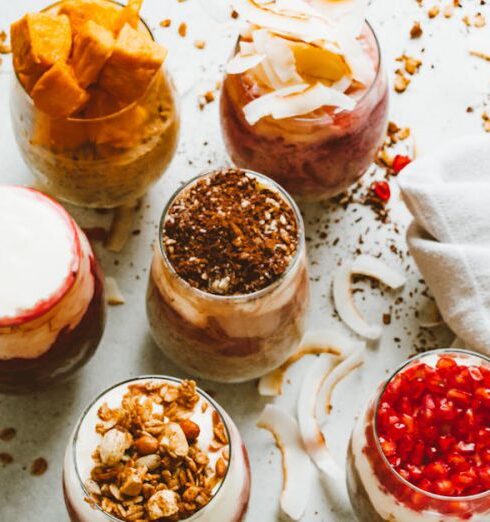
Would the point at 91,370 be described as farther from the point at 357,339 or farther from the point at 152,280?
the point at 357,339

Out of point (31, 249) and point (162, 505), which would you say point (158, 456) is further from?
point (31, 249)

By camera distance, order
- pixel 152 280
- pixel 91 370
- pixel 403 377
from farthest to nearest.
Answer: pixel 91 370, pixel 152 280, pixel 403 377

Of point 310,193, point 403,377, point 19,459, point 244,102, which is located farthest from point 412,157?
point 19,459

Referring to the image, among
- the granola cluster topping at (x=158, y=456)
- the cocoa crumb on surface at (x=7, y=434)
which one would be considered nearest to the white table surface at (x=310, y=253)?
the cocoa crumb on surface at (x=7, y=434)

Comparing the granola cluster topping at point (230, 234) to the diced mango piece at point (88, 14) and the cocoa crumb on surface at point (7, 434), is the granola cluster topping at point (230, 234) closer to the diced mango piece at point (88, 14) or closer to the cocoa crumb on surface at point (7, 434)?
the diced mango piece at point (88, 14)

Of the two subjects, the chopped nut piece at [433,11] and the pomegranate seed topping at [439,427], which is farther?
the chopped nut piece at [433,11]

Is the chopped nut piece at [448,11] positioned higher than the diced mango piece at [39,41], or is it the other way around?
the diced mango piece at [39,41]

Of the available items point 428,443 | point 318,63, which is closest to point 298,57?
point 318,63
